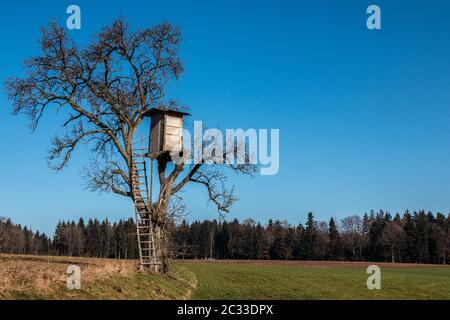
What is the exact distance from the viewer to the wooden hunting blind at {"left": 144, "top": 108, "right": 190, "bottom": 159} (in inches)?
1006

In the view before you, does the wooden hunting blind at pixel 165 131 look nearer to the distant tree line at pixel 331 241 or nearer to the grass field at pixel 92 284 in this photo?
the grass field at pixel 92 284

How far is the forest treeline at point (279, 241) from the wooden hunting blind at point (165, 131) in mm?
72195

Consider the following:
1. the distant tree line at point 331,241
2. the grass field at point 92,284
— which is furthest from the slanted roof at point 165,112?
the distant tree line at point 331,241

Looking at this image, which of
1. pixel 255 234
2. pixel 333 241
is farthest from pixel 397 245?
pixel 255 234

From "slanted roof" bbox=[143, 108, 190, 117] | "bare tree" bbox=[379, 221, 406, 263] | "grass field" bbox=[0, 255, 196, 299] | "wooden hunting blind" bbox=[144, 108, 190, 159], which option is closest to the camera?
"grass field" bbox=[0, 255, 196, 299]

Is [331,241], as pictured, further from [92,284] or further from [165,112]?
[92,284]

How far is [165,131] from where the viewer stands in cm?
2580

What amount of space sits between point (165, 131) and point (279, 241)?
100 meters

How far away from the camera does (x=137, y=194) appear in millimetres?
23594

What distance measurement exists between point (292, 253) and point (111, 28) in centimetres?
10309

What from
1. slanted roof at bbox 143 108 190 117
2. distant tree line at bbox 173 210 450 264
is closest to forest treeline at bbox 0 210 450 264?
distant tree line at bbox 173 210 450 264

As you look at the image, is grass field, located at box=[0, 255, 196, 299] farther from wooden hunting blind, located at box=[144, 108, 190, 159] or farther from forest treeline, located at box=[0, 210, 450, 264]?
forest treeline, located at box=[0, 210, 450, 264]

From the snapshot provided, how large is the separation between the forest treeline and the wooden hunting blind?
7220 cm

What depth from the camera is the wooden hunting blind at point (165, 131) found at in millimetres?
25547
